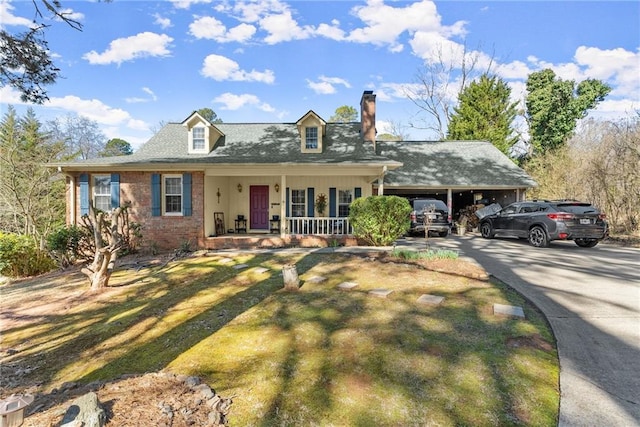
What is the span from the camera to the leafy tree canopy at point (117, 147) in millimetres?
37312

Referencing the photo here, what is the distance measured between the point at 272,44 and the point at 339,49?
11.4ft

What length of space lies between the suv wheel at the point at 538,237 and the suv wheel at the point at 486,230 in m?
2.11

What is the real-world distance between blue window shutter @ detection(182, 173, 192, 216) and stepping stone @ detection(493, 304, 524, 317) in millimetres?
10298

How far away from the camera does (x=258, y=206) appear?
14.4m

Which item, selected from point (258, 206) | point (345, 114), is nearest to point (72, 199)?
point (258, 206)

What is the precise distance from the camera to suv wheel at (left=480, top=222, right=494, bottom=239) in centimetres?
1358

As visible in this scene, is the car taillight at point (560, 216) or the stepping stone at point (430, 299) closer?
the stepping stone at point (430, 299)

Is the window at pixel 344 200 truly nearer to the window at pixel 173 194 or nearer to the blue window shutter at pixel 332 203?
the blue window shutter at pixel 332 203

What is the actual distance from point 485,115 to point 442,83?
265 inches

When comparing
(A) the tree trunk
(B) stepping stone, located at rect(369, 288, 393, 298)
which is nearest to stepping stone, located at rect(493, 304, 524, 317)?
(B) stepping stone, located at rect(369, 288, 393, 298)

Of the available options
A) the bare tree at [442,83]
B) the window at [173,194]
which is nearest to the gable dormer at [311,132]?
the window at [173,194]

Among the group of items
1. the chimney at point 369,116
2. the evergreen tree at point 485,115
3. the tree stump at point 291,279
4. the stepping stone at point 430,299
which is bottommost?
the stepping stone at point 430,299

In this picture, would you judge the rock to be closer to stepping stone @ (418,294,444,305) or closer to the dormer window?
stepping stone @ (418,294,444,305)

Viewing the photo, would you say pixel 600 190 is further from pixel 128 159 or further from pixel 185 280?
pixel 128 159
